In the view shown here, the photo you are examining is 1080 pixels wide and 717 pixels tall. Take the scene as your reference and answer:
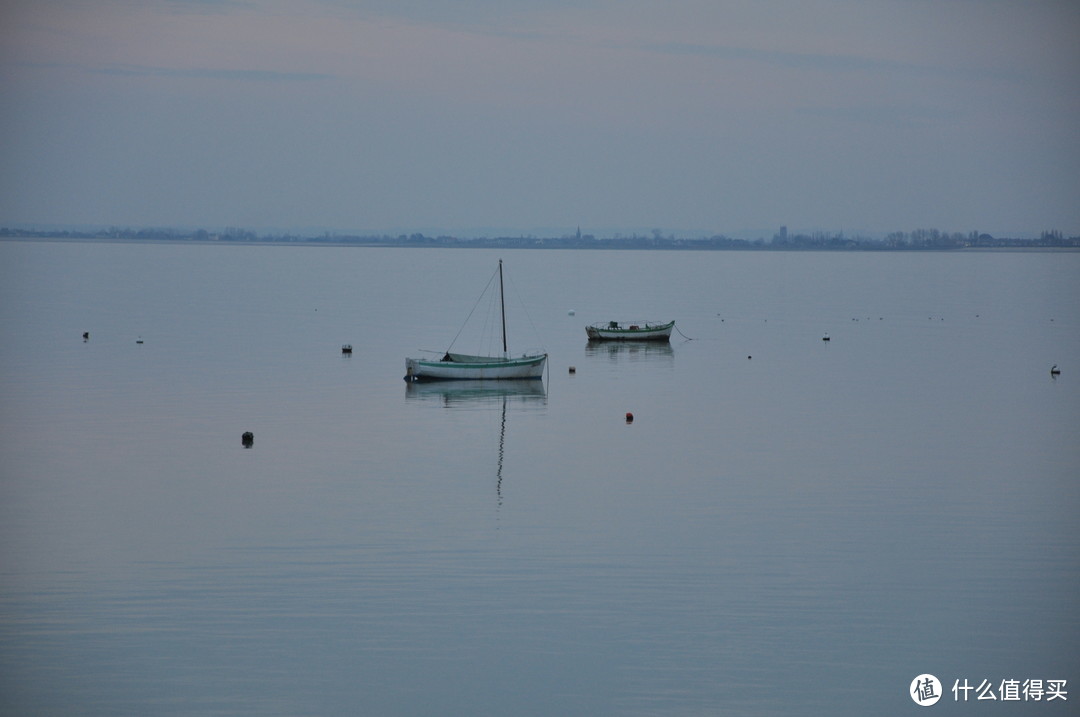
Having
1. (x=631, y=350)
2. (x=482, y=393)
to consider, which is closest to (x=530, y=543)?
(x=482, y=393)

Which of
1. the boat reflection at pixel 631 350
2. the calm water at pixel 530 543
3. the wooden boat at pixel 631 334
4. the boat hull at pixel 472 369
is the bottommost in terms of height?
the calm water at pixel 530 543

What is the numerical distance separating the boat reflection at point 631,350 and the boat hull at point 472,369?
62.4 ft

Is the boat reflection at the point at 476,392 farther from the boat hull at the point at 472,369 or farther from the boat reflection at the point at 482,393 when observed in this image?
the boat hull at the point at 472,369

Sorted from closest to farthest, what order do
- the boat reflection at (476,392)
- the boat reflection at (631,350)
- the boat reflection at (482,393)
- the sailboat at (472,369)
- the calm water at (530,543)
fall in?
the calm water at (530,543)
the boat reflection at (482,393)
the boat reflection at (476,392)
the sailboat at (472,369)
the boat reflection at (631,350)

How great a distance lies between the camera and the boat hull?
2904 inches

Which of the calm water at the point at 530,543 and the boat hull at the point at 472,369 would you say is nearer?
the calm water at the point at 530,543

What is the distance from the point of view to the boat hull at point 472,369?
7375 centimetres

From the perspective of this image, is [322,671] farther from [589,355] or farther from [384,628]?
[589,355]

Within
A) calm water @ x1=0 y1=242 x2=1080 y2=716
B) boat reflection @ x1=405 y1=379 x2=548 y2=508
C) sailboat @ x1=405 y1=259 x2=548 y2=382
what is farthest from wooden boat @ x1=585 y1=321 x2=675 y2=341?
sailboat @ x1=405 y1=259 x2=548 y2=382

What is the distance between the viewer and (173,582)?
3095 centimetres

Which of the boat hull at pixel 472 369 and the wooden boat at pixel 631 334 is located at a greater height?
the wooden boat at pixel 631 334

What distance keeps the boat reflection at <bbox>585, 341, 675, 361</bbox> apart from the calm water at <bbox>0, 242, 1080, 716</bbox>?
16193 millimetres

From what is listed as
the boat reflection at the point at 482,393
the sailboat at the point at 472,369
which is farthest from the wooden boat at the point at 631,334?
the sailboat at the point at 472,369

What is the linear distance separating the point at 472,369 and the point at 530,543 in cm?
3950
